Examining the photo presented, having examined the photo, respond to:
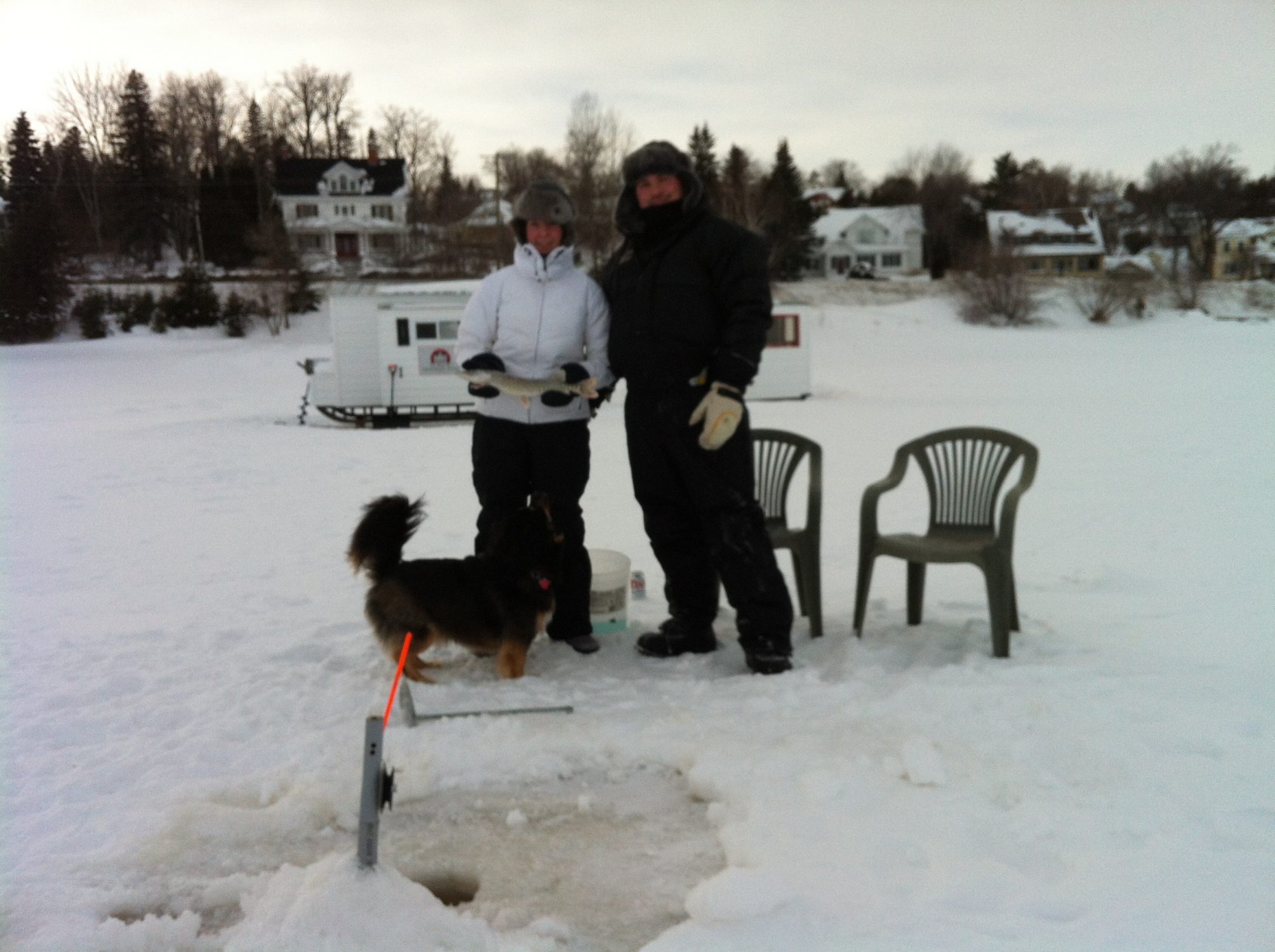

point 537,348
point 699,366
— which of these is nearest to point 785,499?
point 699,366

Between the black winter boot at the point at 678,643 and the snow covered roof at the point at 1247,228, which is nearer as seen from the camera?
the black winter boot at the point at 678,643

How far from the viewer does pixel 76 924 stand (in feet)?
6.80

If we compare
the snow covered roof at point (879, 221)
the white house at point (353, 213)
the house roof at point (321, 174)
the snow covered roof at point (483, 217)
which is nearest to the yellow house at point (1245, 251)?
the house roof at point (321, 174)

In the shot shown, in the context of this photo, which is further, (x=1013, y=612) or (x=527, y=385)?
(x=1013, y=612)

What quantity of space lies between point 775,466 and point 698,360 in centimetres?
93

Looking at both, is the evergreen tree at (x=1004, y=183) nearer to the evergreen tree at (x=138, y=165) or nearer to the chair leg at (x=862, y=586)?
the evergreen tree at (x=138, y=165)

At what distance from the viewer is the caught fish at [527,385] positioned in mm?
3506

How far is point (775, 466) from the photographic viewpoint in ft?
13.8

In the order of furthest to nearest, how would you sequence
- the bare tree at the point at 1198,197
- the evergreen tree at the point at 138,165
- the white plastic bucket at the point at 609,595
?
the bare tree at the point at 1198,197, the evergreen tree at the point at 138,165, the white plastic bucket at the point at 609,595

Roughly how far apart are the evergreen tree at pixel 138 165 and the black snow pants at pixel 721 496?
311 cm

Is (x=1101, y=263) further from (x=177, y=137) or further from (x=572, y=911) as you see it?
(x=572, y=911)

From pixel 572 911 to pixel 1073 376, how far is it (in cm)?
1924

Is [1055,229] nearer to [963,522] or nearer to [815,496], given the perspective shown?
[963,522]

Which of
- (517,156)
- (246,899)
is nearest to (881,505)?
(246,899)
